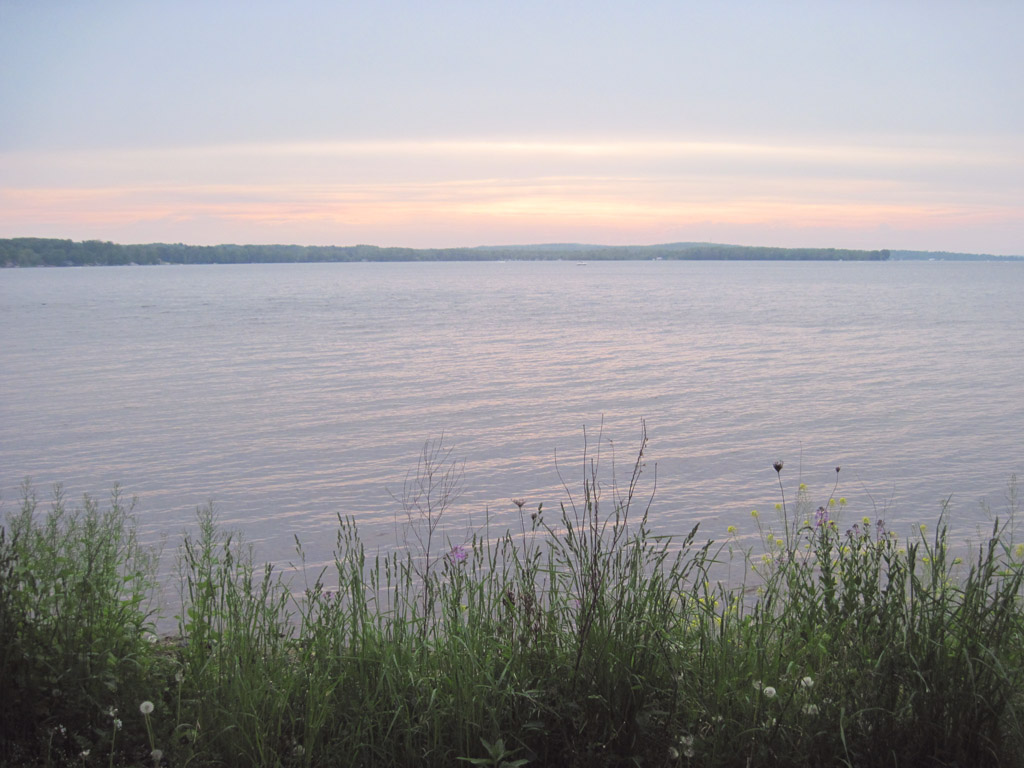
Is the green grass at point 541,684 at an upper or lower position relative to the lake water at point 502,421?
upper

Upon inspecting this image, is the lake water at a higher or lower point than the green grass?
lower

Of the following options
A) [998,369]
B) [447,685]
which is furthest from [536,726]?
[998,369]

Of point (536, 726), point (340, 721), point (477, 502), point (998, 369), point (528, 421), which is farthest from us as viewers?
point (998, 369)

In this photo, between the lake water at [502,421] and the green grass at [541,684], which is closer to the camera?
the green grass at [541,684]

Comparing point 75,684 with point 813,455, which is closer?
point 75,684

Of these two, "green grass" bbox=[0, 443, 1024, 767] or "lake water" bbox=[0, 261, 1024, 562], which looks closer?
"green grass" bbox=[0, 443, 1024, 767]

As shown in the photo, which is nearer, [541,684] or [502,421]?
[541,684]

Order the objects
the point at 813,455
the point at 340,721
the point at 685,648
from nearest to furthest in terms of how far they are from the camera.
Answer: the point at 340,721 → the point at 685,648 → the point at 813,455

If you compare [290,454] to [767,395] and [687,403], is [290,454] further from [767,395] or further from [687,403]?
[767,395]

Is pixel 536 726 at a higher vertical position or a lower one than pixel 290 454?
higher

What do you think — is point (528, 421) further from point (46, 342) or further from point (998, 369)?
point (46, 342)

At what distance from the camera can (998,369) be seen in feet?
76.6

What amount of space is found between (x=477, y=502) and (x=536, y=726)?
725cm

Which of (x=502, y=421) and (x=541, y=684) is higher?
(x=541, y=684)
